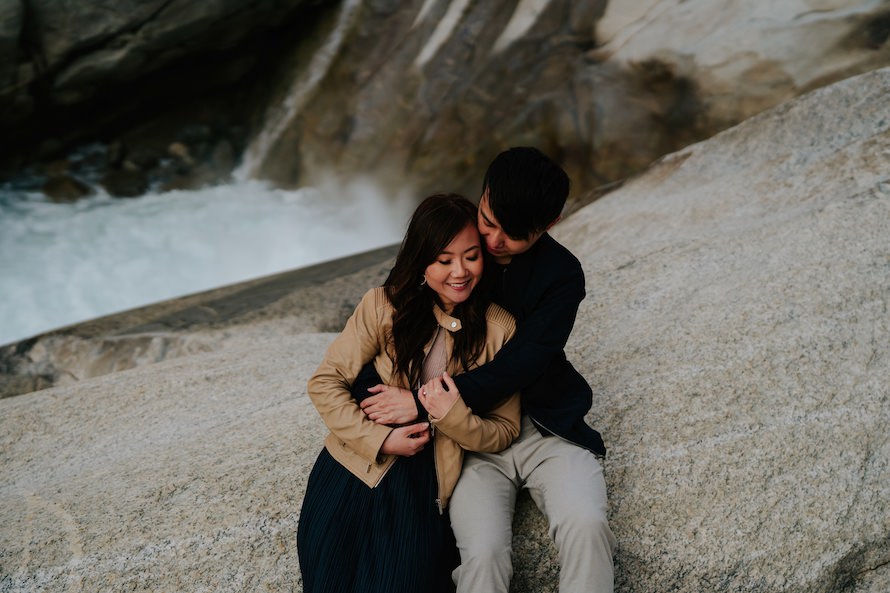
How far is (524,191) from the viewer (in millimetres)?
2299

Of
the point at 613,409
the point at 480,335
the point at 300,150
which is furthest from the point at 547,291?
the point at 300,150

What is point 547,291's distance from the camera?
252 cm

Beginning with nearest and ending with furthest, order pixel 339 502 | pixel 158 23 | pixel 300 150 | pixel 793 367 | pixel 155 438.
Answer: pixel 339 502, pixel 793 367, pixel 155 438, pixel 158 23, pixel 300 150

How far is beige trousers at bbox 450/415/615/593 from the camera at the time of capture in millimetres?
2197

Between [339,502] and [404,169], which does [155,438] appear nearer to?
[339,502]

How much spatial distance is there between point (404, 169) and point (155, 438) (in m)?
4.83

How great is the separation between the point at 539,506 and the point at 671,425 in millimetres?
782

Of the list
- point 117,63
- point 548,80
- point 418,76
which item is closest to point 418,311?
point 548,80

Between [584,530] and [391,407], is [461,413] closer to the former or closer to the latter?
[391,407]

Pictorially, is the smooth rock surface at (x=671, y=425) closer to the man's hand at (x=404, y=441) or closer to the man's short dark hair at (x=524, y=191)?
the man's hand at (x=404, y=441)

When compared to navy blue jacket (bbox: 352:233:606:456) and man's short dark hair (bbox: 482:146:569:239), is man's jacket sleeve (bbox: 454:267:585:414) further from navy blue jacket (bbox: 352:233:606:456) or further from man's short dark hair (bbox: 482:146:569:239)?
man's short dark hair (bbox: 482:146:569:239)

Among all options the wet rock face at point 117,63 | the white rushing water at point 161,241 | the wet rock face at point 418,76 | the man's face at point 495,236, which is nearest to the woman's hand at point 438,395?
the man's face at point 495,236

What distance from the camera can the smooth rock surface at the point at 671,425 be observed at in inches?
102

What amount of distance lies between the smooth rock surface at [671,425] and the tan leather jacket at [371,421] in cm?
38
